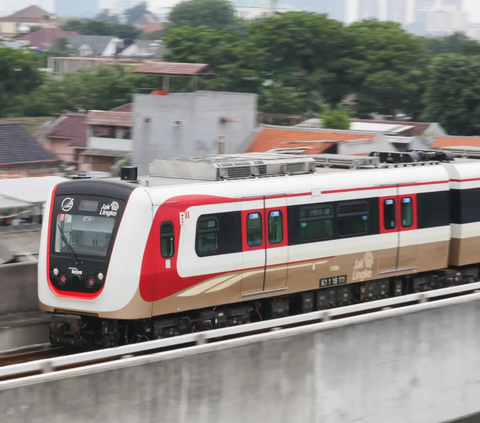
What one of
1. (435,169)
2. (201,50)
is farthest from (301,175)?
(201,50)

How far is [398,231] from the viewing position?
53.2 ft

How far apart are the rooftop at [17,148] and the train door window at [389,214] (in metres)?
26.0

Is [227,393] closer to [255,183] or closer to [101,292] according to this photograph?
[101,292]

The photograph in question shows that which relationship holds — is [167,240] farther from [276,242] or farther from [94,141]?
[94,141]

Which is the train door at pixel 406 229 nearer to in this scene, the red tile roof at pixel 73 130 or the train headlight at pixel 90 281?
the train headlight at pixel 90 281

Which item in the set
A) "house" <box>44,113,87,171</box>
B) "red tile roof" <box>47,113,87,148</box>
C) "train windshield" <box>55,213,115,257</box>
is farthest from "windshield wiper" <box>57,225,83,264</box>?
"red tile roof" <box>47,113,87,148</box>

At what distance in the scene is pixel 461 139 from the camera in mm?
41156

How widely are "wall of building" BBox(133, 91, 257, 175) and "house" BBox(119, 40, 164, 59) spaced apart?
113m

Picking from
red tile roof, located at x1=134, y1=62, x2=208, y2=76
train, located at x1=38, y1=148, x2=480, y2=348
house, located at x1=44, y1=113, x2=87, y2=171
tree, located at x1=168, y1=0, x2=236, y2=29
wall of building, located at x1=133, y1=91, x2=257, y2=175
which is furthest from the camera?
tree, located at x1=168, y1=0, x2=236, y2=29

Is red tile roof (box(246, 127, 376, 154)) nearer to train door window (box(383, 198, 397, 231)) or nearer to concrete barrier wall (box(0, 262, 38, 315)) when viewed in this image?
train door window (box(383, 198, 397, 231))

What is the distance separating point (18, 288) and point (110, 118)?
148 ft

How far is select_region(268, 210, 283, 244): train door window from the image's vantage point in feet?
46.6

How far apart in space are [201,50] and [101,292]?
63.5 m

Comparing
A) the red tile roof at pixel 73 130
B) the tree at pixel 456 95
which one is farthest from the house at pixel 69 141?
the tree at pixel 456 95
